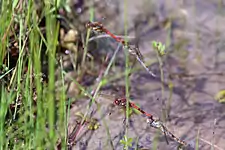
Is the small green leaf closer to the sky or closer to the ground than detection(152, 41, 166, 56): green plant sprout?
closer to the ground

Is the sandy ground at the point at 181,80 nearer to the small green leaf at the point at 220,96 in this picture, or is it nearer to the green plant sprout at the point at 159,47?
the small green leaf at the point at 220,96

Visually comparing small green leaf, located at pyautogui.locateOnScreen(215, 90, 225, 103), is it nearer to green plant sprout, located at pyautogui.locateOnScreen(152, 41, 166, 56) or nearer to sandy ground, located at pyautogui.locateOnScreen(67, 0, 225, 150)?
sandy ground, located at pyautogui.locateOnScreen(67, 0, 225, 150)

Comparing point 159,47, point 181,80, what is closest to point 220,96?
point 181,80

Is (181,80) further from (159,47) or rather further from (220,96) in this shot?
(159,47)

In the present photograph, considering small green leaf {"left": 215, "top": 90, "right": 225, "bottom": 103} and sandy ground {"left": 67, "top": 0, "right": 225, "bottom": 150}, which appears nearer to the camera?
sandy ground {"left": 67, "top": 0, "right": 225, "bottom": 150}

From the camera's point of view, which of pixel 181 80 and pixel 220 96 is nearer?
pixel 220 96

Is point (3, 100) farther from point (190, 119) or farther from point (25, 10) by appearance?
point (190, 119)

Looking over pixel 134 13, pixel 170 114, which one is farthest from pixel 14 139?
pixel 134 13

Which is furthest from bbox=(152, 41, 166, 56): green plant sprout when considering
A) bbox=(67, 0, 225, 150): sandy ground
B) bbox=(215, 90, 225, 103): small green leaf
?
bbox=(215, 90, 225, 103): small green leaf
